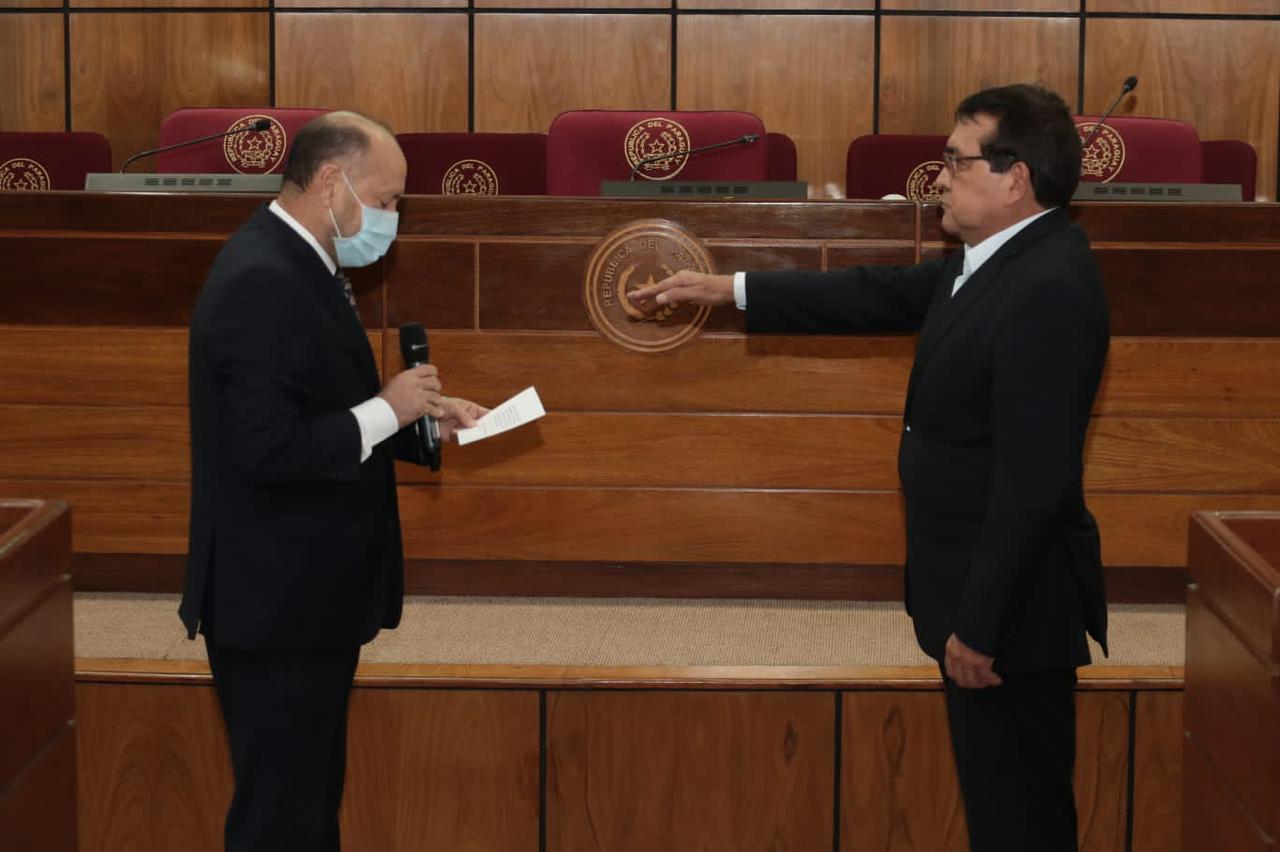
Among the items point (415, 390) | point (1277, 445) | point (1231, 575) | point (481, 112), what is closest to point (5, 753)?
point (415, 390)

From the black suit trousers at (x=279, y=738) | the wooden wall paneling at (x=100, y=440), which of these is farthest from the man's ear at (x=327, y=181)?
the wooden wall paneling at (x=100, y=440)

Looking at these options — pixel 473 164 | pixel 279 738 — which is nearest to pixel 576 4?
pixel 473 164

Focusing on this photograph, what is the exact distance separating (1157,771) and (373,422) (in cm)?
162

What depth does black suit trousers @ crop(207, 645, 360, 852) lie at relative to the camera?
6.07 ft

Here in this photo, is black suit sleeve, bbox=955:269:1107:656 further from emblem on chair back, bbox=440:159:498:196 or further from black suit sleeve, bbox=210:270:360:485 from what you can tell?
emblem on chair back, bbox=440:159:498:196

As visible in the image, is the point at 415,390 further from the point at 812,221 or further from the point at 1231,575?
the point at 812,221

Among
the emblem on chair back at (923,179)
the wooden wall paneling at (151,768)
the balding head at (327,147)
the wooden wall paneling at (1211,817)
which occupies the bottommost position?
the wooden wall paneling at (151,768)

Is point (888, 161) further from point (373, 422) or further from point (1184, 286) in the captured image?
point (373, 422)

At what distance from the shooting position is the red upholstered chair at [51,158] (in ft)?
14.5

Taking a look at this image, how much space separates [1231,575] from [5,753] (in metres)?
1.40

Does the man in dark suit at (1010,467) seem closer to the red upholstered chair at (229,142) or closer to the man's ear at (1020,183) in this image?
the man's ear at (1020,183)

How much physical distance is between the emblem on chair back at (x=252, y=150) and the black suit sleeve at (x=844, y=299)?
2.16 metres

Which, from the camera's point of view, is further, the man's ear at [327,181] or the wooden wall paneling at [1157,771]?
the wooden wall paneling at [1157,771]

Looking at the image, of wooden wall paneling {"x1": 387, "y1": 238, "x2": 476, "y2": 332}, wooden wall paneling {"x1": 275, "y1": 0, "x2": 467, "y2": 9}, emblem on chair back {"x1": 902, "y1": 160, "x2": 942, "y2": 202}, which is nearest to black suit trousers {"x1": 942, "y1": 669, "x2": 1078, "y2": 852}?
wooden wall paneling {"x1": 387, "y1": 238, "x2": 476, "y2": 332}
